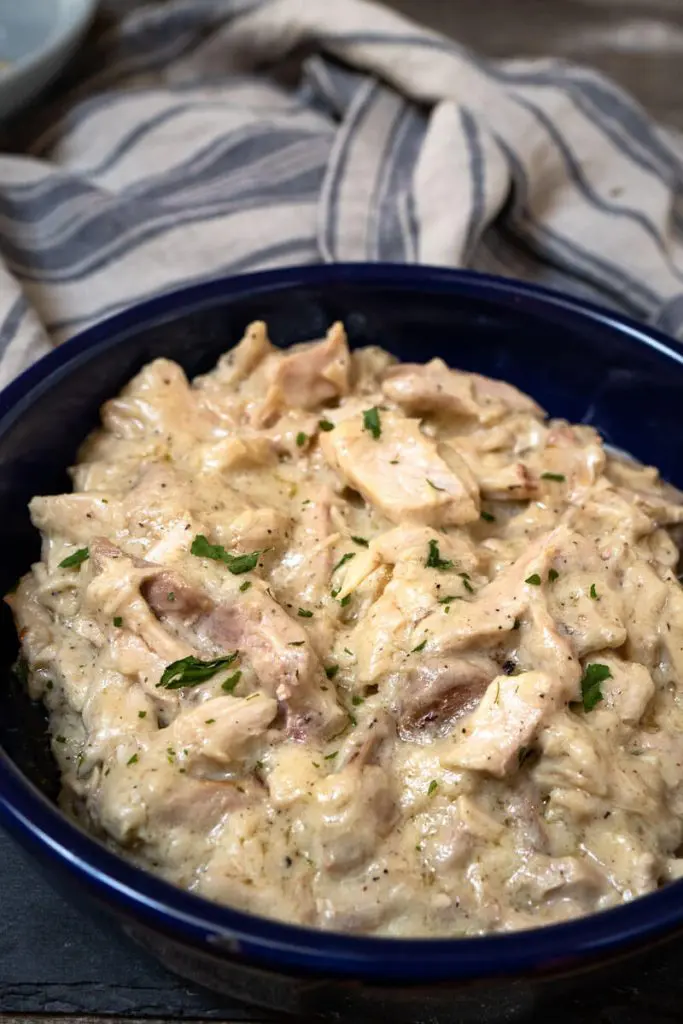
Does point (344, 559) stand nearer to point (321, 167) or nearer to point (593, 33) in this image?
point (321, 167)

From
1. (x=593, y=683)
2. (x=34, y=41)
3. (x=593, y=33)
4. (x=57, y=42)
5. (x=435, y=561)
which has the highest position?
(x=57, y=42)

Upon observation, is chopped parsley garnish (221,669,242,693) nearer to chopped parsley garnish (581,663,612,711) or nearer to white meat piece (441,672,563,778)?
white meat piece (441,672,563,778)

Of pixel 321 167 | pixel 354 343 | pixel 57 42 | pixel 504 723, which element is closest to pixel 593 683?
pixel 504 723

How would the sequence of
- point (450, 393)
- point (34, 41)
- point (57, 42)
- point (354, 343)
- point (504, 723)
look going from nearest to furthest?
point (504, 723), point (450, 393), point (354, 343), point (57, 42), point (34, 41)

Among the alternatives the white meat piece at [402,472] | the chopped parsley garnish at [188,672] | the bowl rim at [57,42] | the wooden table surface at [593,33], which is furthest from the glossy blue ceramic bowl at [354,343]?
the wooden table surface at [593,33]

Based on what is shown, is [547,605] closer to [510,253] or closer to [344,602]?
[344,602]

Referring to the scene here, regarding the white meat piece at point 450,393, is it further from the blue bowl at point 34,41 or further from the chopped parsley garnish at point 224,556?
the blue bowl at point 34,41
